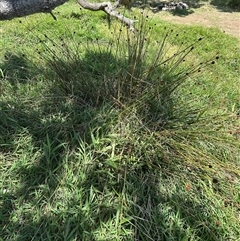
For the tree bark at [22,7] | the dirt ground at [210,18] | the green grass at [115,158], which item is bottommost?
the dirt ground at [210,18]

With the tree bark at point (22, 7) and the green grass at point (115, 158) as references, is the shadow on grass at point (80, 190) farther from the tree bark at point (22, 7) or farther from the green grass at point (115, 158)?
the tree bark at point (22, 7)

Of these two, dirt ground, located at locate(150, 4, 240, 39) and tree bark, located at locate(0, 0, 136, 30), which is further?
dirt ground, located at locate(150, 4, 240, 39)

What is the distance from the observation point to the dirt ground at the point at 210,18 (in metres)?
6.41

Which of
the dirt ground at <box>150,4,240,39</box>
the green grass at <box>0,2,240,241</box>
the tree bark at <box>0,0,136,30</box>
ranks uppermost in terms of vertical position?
the tree bark at <box>0,0,136,30</box>

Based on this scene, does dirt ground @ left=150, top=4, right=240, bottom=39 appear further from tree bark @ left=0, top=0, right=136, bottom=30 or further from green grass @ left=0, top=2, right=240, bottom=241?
tree bark @ left=0, top=0, right=136, bottom=30

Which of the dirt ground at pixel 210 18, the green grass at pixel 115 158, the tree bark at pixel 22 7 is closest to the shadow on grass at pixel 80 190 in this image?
the green grass at pixel 115 158

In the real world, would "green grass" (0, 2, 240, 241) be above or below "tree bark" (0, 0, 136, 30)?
below

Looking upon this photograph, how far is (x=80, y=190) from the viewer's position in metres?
1.92

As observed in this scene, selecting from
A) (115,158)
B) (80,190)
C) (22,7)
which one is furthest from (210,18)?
(80,190)

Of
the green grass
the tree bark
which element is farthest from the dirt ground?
the tree bark

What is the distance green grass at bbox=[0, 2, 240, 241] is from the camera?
182 cm

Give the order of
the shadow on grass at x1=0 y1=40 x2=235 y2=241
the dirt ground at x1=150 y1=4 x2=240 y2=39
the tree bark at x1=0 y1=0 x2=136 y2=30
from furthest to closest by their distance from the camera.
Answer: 1. the dirt ground at x1=150 y1=4 x2=240 y2=39
2. the shadow on grass at x1=0 y1=40 x2=235 y2=241
3. the tree bark at x1=0 y1=0 x2=136 y2=30

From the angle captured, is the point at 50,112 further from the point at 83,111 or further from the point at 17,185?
the point at 17,185

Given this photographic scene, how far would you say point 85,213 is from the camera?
1.81m
